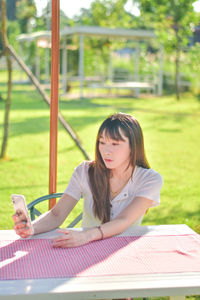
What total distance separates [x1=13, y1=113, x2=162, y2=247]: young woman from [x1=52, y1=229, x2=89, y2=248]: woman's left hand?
0.13m

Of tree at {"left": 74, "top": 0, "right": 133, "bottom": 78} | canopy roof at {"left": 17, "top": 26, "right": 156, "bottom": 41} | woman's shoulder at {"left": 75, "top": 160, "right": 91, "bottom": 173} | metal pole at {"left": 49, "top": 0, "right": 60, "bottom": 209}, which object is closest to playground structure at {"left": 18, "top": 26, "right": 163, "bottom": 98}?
canopy roof at {"left": 17, "top": 26, "right": 156, "bottom": 41}

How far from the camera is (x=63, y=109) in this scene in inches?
482

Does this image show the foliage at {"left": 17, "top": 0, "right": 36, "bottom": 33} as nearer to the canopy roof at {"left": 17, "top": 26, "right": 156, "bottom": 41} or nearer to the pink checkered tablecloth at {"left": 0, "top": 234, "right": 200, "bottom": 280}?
the pink checkered tablecloth at {"left": 0, "top": 234, "right": 200, "bottom": 280}

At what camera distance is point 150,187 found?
1.95m

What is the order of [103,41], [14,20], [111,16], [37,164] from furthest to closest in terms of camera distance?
[111,16]
[103,41]
[14,20]
[37,164]

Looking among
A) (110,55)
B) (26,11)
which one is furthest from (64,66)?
(26,11)

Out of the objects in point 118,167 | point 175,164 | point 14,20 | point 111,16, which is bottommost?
point 175,164

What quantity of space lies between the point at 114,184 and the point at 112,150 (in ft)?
0.67

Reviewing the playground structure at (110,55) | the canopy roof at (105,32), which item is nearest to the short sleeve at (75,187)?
the playground structure at (110,55)

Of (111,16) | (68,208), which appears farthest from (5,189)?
(111,16)

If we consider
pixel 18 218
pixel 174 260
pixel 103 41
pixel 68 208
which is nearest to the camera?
pixel 174 260

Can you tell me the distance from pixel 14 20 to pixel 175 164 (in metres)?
3.37

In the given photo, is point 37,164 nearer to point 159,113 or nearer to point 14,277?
point 14,277

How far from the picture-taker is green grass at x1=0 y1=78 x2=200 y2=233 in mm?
4605
